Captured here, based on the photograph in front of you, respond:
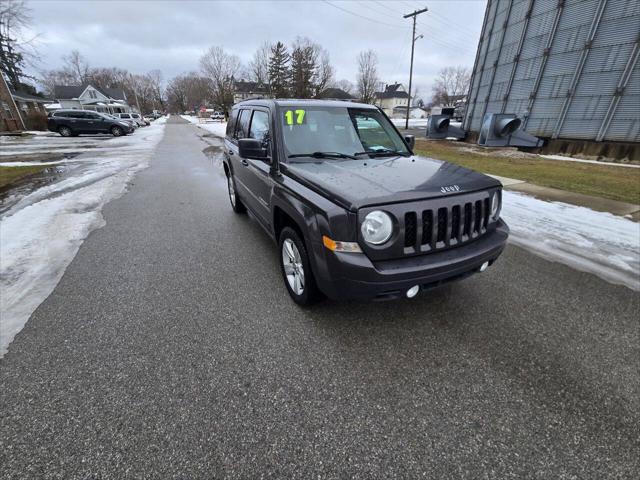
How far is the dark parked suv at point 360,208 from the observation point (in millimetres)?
2152

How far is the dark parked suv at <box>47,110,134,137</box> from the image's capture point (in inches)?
898

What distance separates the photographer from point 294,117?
10.8ft

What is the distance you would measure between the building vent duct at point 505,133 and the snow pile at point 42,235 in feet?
49.7

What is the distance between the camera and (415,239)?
2.24m

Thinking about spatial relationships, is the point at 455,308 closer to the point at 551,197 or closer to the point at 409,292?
the point at 409,292

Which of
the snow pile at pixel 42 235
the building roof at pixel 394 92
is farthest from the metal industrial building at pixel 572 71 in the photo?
the building roof at pixel 394 92

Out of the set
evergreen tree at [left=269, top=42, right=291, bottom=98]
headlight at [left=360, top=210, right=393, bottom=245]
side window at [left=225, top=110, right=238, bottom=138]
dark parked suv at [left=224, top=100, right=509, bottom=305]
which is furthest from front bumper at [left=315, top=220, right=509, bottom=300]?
evergreen tree at [left=269, top=42, right=291, bottom=98]

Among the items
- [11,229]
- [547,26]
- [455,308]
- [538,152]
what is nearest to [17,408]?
[455,308]

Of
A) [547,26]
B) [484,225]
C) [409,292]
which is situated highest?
[547,26]

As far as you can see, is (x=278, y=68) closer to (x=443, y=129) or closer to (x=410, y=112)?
(x=443, y=129)

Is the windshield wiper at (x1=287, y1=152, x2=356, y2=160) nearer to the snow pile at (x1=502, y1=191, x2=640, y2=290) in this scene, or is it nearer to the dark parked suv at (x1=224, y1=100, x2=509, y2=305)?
the dark parked suv at (x1=224, y1=100, x2=509, y2=305)

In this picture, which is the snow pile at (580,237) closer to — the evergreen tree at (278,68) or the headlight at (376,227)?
the headlight at (376,227)

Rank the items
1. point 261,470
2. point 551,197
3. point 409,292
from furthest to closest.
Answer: point 551,197
point 409,292
point 261,470

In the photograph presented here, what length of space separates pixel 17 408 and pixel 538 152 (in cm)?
1768
